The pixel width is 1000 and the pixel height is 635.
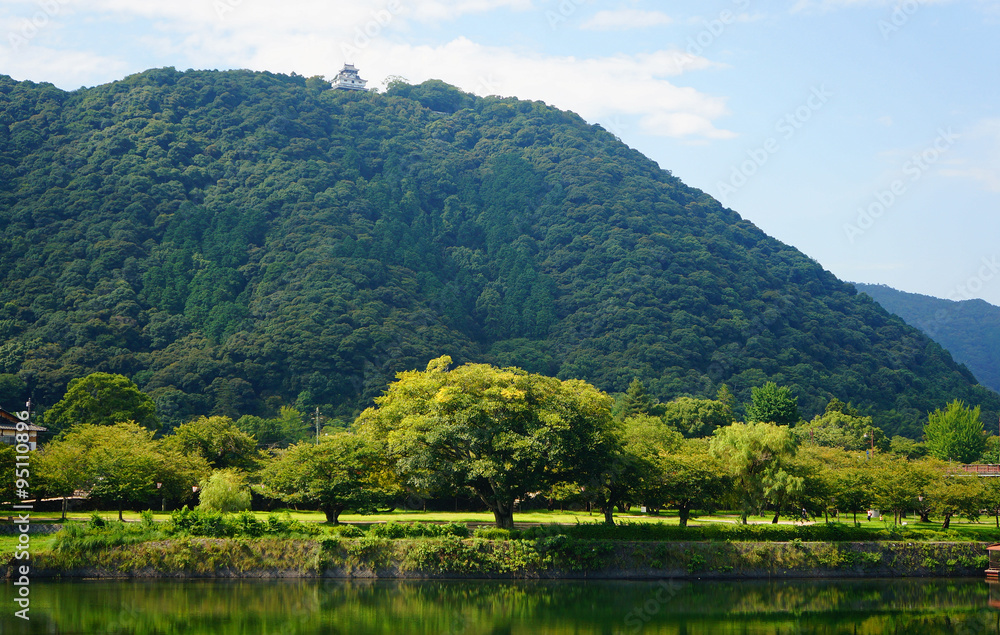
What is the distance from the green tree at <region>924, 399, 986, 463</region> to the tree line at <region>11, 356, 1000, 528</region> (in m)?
43.4

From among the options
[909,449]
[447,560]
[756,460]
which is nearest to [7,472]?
[447,560]

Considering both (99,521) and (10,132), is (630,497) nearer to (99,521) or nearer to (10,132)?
(99,521)

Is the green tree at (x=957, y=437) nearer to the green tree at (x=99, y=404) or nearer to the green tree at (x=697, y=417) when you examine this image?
the green tree at (x=697, y=417)

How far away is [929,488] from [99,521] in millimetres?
41003

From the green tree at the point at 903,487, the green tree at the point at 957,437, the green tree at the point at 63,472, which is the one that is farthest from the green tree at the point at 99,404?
the green tree at the point at 957,437

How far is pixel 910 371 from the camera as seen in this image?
143 meters

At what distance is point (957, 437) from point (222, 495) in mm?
80727

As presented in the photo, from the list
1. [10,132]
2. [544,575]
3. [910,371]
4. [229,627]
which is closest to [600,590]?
[544,575]

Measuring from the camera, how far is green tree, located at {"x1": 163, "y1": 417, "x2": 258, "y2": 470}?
179 feet

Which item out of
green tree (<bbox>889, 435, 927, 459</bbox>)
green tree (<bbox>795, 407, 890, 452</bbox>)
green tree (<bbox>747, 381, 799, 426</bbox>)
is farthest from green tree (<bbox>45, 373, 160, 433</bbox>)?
green tree (<bbox>889, 435, 927, 459</bbox>)

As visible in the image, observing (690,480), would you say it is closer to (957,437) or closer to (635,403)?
(635,403)

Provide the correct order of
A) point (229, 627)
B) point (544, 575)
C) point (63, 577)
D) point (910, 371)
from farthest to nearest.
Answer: point (910, 371), point (544, 575), point (63, 577), point (229, 627)

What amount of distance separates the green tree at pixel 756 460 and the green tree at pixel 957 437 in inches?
2031

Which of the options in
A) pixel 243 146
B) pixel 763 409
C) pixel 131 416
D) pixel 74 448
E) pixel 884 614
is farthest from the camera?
pixel 243 146
